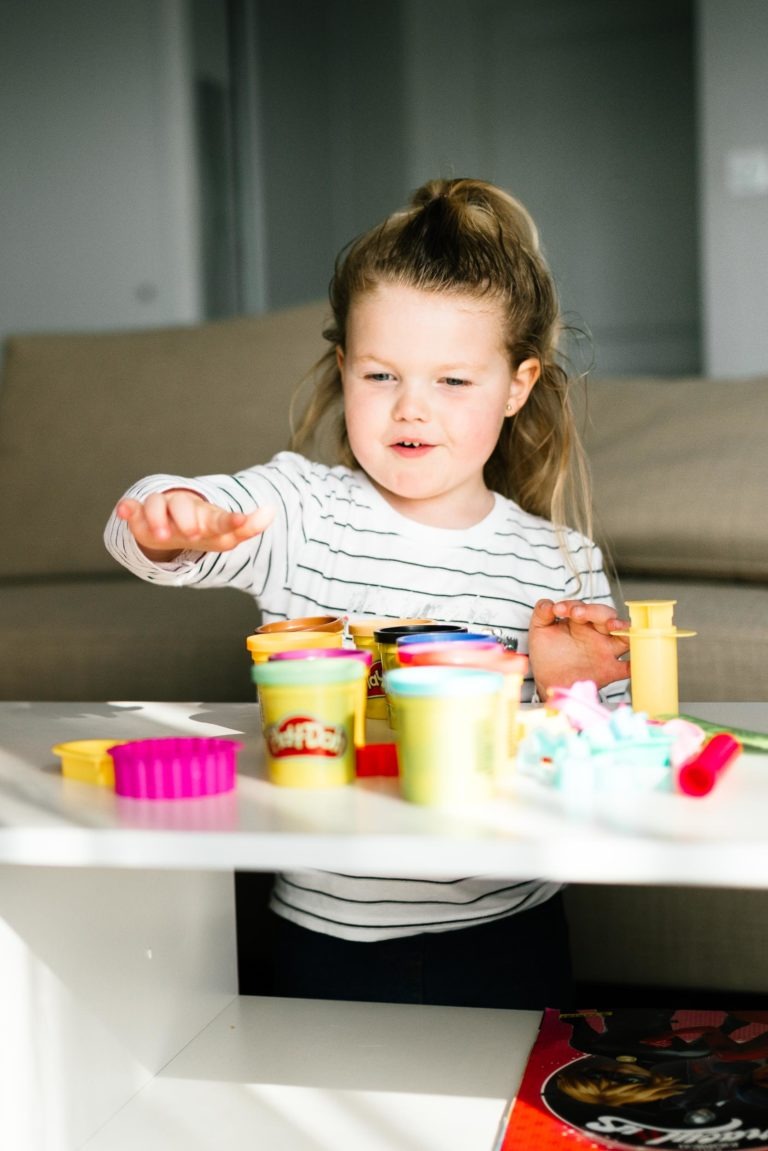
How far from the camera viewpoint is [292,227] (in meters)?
4.84

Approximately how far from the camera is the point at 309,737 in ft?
2.42

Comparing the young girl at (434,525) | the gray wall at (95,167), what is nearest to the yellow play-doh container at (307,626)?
the young girl at (434,525)

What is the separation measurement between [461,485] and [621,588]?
450 mm

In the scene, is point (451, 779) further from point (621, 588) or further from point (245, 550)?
point (621, 588)

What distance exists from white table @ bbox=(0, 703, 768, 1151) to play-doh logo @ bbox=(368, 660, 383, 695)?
9cm

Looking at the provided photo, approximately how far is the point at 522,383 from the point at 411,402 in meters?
0.17

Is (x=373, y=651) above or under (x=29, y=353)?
under

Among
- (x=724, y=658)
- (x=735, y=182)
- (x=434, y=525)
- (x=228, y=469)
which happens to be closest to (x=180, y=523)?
(x=434, y=525)

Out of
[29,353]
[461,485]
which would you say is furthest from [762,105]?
[461,485]

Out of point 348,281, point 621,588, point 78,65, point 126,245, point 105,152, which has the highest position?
point 78,65

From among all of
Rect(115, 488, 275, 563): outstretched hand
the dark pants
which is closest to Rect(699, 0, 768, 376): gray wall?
the dark pants

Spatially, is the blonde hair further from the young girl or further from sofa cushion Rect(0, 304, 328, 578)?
sofa cushion Rect(0, 304, 328, 578)

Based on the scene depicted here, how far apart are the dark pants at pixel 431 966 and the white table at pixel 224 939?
0.24 feet

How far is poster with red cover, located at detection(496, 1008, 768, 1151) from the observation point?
0.79 m
